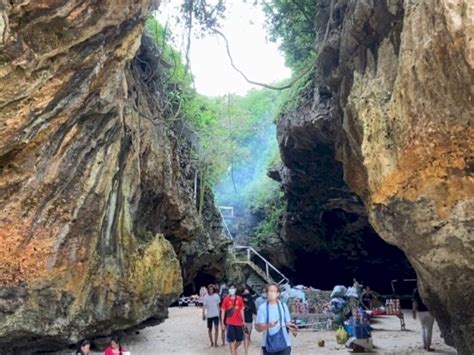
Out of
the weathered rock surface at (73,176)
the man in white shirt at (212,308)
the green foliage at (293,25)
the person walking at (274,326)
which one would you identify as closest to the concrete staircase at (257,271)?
the green foliage at (293,25)

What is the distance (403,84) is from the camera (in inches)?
296

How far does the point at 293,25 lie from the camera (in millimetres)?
14883

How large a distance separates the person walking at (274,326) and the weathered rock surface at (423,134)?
3414 millimetres

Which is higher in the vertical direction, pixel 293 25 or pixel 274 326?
pixel 293 25

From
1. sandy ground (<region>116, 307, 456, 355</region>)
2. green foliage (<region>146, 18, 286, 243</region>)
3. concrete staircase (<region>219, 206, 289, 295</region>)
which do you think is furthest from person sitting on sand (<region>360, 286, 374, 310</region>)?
green foliage (<region>146, 18, 286, 243</region>)

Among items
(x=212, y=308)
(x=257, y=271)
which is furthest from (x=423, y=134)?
(x=257, y=271)

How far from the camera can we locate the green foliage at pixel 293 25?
552 inches

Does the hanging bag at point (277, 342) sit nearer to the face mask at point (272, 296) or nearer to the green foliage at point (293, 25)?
the face mask at point (272, 296)

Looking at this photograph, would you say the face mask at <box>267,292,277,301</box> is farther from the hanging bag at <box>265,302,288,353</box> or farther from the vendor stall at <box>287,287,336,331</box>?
the vendor stall at <box>287,287,336,331</box>

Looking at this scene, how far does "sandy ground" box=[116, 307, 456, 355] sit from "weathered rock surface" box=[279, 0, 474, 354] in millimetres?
1514

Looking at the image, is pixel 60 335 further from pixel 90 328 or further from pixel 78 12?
pixel 78 12

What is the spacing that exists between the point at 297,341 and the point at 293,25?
917cm

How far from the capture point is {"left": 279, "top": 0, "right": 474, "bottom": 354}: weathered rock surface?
21.6 ft

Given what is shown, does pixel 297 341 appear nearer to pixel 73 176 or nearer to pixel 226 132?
pixel 73 176
